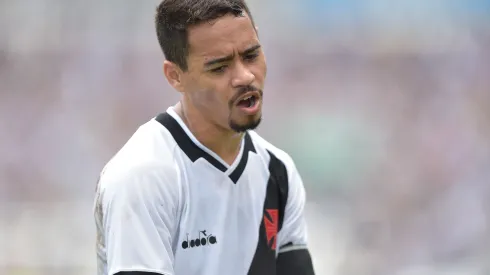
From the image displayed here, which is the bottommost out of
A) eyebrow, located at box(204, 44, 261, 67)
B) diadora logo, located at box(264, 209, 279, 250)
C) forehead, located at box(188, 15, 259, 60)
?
diadora logo, located at box(264, 209, 279, 250)

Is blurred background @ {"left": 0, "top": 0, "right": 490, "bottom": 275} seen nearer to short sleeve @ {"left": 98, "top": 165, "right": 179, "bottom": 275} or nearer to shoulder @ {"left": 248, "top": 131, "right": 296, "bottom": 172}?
shoulder @ {"left": 248, "top": 131, "right": 296, "bottom": 172}

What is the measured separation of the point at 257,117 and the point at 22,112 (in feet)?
6.40

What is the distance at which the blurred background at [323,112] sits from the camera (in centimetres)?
273

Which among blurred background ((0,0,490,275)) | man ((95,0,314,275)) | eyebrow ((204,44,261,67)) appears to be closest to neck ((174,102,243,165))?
man ((95,0,314,275))

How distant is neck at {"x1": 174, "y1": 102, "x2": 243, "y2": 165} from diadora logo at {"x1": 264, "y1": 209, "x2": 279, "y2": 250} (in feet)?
0.40

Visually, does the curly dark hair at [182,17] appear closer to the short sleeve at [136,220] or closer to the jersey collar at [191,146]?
the jersey collar at [191,146]

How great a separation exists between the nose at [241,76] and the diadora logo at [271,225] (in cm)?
27

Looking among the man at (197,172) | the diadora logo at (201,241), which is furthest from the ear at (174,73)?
the diadora logo at (201,241)

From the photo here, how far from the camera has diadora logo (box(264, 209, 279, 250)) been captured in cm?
138

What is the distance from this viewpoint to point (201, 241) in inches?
→ 49.4

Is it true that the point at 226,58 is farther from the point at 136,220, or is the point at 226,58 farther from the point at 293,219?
the point at 293,219

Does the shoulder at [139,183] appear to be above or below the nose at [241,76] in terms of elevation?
below

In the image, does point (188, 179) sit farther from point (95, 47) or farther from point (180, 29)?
point (95, 47)

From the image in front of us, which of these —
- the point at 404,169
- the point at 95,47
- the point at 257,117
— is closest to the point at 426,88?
the point at 404,169
